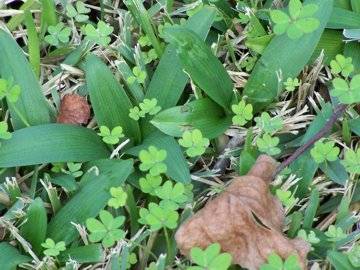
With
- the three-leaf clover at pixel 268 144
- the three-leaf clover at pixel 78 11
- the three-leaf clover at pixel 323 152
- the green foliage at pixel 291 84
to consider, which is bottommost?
the three-leaf clover at pixel 323 152

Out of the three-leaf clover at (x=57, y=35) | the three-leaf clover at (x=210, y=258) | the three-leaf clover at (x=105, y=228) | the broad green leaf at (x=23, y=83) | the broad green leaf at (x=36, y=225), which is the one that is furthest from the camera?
the three-leaf clover at (x=57, y=35)

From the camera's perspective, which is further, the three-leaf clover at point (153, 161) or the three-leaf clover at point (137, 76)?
the three-leaf clover at point (137, 76)

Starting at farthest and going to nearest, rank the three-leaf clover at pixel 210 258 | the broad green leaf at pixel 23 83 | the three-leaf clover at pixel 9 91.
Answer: the broad green leaf at pixel 23 83 → the three-leaf clover at pixel 9 91 → the three-leaf clover at pixel 210 258

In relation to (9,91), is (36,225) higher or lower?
lower

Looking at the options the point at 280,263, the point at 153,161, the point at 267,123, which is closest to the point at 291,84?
the point at 267,123

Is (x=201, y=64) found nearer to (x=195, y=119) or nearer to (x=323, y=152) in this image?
(x=195, y=119)

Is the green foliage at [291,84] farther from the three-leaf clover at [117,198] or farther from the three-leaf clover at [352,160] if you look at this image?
the three-leaf clover at [117,198]

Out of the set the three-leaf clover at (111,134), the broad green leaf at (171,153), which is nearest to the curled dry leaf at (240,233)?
the broad green leaf at (171,153)
